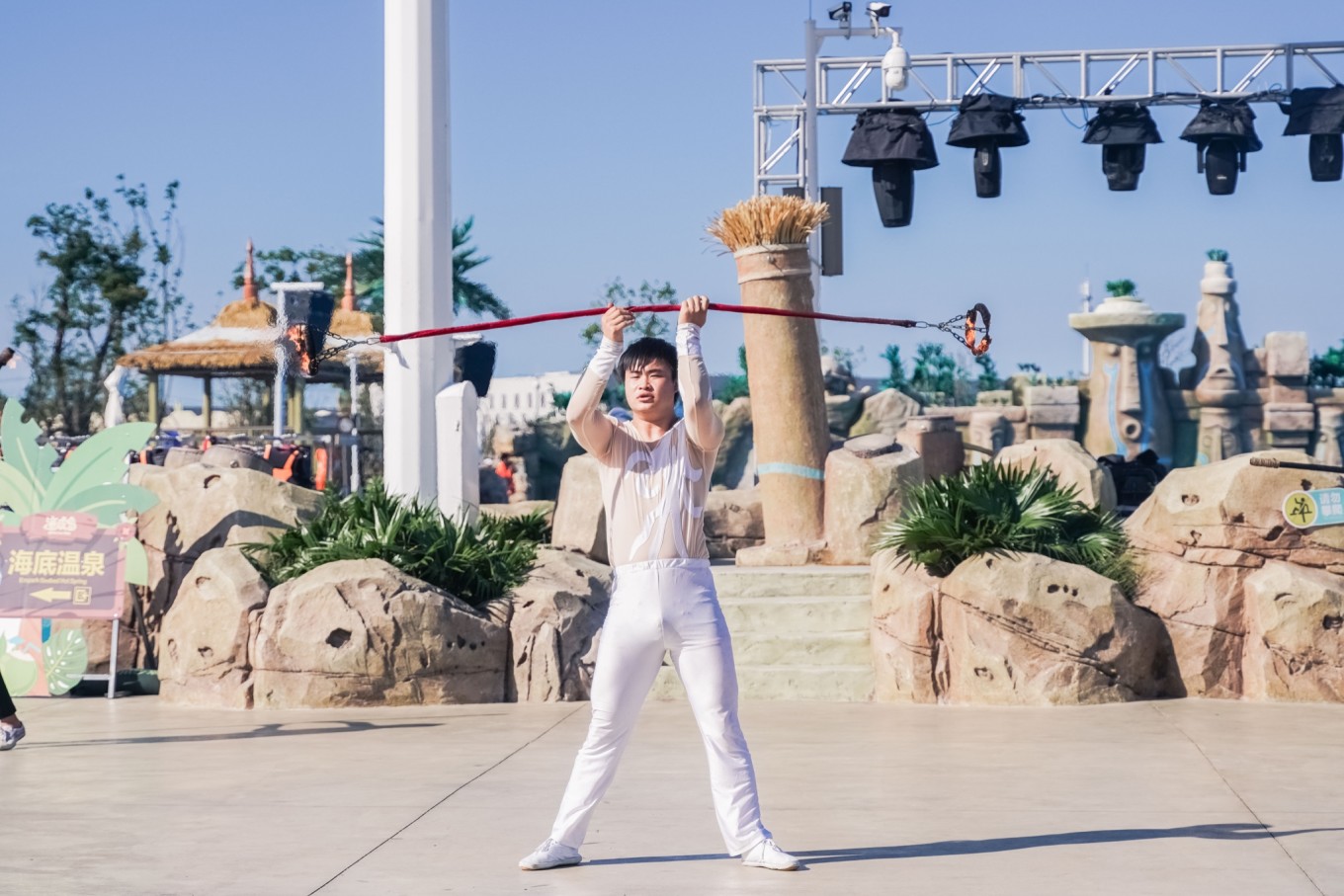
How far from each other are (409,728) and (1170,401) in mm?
24874

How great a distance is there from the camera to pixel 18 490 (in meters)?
10.6

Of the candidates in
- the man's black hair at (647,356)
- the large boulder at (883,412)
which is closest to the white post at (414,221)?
the man's black hair at (647,356)

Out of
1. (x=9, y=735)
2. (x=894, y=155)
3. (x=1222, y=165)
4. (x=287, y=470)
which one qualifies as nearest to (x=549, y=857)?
(x=9, y=735)

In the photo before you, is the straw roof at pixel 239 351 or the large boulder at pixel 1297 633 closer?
the large boulder at pixel 1297 633

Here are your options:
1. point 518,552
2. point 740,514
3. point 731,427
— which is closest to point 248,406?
point 731,427

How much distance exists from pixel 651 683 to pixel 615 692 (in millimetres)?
117

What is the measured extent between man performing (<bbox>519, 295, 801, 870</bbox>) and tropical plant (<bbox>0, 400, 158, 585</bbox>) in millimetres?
5792

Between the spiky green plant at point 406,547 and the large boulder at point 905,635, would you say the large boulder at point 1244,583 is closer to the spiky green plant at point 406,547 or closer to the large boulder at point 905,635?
the large boulder at point 905,635

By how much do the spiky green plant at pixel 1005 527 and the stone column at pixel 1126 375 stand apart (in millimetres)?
20261

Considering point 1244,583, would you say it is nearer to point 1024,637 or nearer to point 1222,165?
point 1024,637

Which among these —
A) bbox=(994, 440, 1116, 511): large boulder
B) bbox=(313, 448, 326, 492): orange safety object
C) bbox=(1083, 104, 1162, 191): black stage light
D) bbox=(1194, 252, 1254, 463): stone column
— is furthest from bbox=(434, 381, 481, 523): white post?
bbox=(1194, 252, 1254, 463): stone column

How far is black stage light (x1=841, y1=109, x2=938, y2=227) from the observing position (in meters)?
21.4

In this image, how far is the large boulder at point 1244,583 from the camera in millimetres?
9320

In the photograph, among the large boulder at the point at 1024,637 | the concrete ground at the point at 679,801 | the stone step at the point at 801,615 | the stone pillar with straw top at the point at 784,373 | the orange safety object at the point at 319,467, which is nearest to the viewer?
the concrete ground at the point at 679,801
